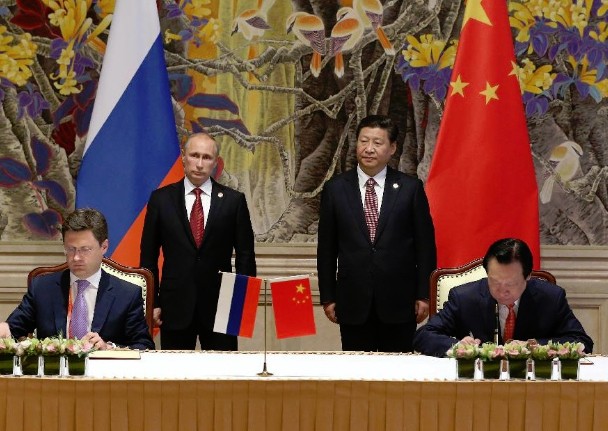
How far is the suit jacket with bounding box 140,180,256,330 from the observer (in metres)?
5.28

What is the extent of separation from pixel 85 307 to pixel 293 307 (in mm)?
982

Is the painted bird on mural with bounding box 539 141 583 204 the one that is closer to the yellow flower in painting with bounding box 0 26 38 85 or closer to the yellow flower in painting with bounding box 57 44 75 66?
Result: the yellow flower in painting with bounding box 57 44 75 66

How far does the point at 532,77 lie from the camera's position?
6332mm

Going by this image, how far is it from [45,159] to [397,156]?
2.02 metres

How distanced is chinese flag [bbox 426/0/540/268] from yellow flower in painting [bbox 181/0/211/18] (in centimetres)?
149

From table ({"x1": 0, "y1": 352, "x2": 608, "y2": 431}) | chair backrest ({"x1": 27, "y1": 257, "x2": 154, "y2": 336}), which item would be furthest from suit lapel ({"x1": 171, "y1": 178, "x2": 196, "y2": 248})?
table ({"x1": 0, "y1": 352, "x2": 608, "y2": 431})

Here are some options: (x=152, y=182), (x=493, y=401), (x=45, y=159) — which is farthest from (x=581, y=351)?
(x=45, y=159)

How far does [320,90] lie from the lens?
634 cm

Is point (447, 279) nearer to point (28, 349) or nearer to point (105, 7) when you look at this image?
point (28, 349)

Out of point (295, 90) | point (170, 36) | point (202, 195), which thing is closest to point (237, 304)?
point (202, 195)

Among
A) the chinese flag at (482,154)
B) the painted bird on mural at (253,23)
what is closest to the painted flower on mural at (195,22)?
the painted bird on mural at (253,23)

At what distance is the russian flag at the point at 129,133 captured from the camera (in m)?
5.70

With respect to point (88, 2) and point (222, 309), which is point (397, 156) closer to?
point (88, 2)

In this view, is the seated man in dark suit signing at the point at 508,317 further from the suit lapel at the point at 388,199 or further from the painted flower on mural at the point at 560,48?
the painted flower on mural at the point at 560,48
